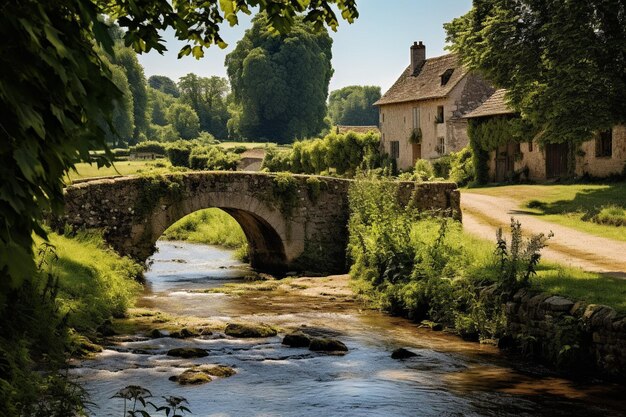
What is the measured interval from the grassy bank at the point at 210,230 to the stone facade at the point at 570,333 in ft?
64.4

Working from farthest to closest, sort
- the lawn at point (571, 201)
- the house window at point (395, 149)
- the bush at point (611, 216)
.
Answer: the house window at point (395, 149)
the lawn at point (571, 201)
the bush at point (611, 216)

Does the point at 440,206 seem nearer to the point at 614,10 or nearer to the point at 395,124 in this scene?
the point at 614,10

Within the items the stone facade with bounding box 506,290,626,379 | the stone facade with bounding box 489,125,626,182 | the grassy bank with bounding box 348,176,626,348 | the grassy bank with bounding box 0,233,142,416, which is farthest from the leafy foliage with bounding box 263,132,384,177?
the stone facade with bounding box 506,290,626,379

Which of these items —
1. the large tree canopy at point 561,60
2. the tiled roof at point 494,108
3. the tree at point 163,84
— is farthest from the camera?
the tree at point 163,84

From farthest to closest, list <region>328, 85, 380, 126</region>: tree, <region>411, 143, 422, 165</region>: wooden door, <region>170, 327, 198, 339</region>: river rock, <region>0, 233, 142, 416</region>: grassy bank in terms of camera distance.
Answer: <region>328, 85, 380, 126</region>: tree → <region>411, 143, 422, 165</region>: wooden door → <region>170, 327, 198, 339</region>: river rock → <region>0, 233, 142, 416</region>: grassy bank

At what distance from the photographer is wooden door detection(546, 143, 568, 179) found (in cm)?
3650

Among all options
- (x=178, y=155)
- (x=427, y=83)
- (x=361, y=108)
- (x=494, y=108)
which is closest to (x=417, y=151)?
(x=427, y=83)

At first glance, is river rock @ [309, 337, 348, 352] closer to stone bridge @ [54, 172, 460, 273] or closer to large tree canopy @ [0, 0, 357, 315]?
stone bridge @ [54, 172, 460, 273]

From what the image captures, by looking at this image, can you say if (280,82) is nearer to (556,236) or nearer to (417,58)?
(417,58)

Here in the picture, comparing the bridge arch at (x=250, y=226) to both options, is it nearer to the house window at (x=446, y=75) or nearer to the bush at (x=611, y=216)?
the bush at (x=611, y=216)

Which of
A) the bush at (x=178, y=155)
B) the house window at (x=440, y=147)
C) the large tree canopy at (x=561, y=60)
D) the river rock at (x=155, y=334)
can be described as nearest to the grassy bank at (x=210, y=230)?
the large tree canopy at (x=561, y=60)

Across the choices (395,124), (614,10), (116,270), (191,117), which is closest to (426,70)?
(395,124)

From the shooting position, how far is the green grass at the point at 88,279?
547 inches

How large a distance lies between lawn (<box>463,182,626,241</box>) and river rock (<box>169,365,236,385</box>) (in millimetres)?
12977
